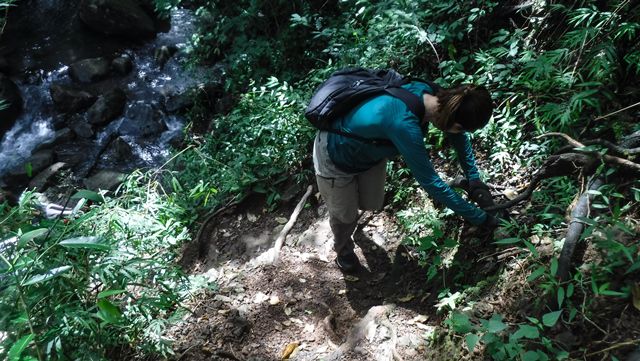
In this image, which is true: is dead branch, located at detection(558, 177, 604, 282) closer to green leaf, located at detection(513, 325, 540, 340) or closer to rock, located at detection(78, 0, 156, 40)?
green leaf, located at detection(513, 325, 540, 340)

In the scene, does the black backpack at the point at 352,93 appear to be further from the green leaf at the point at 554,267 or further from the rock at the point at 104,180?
the rock at the point at 104,180

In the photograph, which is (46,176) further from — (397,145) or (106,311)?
(397,145)

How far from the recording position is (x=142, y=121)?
8945mm

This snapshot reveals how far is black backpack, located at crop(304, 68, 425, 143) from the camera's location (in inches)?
120

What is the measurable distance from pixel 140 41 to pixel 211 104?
3502mm

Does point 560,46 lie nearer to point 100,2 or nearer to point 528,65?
point 528,65

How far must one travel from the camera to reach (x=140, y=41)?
10.6m

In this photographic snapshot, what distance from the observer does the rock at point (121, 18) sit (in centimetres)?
1041

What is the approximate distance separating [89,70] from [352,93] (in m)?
8.57

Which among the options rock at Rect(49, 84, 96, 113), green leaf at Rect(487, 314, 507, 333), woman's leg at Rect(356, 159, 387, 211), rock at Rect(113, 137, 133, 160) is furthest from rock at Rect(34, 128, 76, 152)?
green leaf at Rect(487, 314, 507, 333)

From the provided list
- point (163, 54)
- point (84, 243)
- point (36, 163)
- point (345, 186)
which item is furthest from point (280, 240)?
point (163, 54)

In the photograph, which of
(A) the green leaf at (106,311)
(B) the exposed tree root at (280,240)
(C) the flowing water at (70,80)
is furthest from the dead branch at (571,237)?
(C) the flowing water at (70,80)

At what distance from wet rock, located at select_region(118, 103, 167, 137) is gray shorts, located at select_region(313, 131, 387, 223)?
5.83m

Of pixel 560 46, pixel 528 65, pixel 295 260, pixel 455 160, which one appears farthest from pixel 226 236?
pixel 560 46
